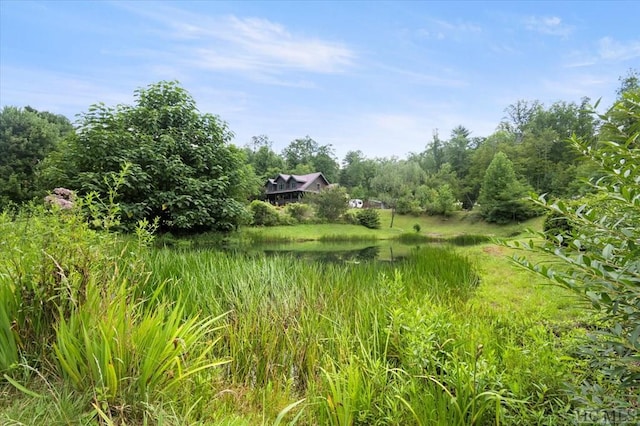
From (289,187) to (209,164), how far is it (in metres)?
28.3

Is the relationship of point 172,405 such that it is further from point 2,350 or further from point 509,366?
point 509,366

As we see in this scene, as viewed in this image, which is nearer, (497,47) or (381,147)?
(497,47)

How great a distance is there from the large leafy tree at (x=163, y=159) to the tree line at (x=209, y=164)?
0.04m

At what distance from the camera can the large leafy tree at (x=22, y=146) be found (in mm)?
24578

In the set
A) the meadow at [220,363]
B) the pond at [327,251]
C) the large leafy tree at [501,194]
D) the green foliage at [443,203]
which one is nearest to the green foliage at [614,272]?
the meadow at [220,363]

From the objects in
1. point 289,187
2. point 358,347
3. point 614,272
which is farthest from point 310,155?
point 614,272

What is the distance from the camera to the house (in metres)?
40.7

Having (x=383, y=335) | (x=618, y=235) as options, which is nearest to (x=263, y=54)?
(x=383, y=335)

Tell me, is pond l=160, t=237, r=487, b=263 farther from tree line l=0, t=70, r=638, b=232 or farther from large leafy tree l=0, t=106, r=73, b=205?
large leafy tree l=0, t=106, r=73, b=205

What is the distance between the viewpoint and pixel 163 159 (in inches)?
452

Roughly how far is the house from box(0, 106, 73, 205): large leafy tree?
2311 centimetres

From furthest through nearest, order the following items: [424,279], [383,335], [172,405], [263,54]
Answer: [263,54] < [424,279] < [383,335] < [172,405]

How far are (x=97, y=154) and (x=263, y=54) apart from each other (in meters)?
10.3

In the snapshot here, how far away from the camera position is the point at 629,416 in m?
0.90
